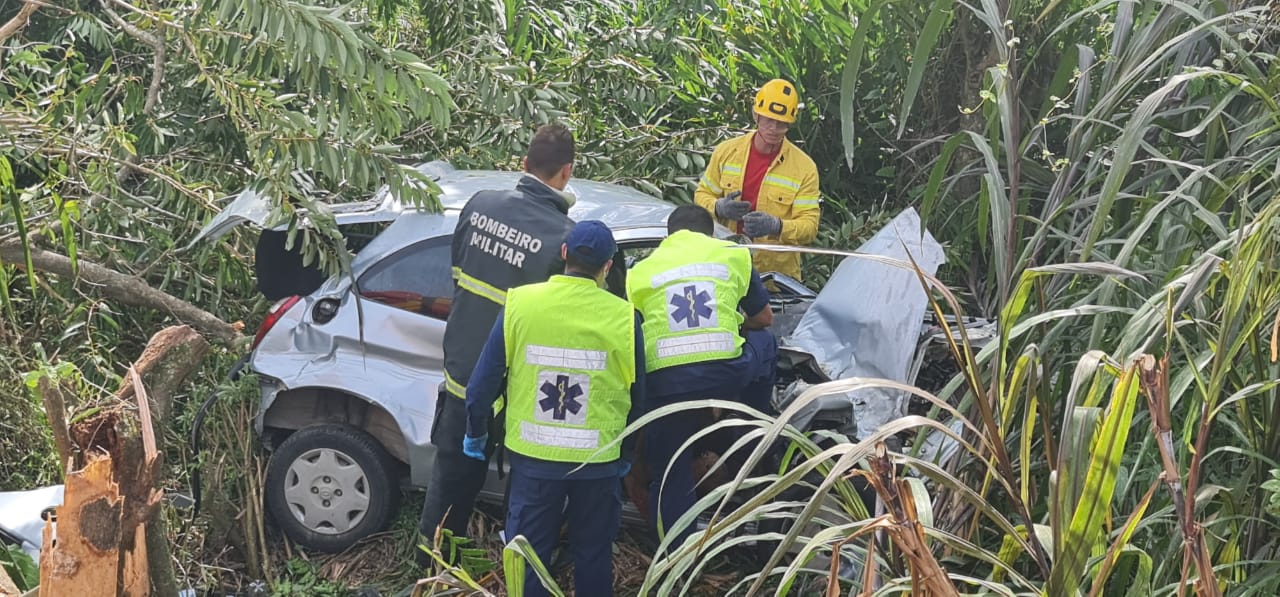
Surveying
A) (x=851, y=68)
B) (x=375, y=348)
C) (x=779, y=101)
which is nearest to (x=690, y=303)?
(x=375, y=348)

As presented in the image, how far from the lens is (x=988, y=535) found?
3.72m

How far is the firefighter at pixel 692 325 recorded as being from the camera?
4.82 meters

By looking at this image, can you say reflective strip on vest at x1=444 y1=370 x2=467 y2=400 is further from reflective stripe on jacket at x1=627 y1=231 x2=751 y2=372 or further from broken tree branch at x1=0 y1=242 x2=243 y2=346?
broken tree branch at x1=0 y1=242 x2=243 y2=346

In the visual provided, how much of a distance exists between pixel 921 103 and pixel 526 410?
163 inches

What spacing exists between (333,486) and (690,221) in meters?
1.83

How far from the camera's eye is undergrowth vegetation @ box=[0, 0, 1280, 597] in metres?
2.47

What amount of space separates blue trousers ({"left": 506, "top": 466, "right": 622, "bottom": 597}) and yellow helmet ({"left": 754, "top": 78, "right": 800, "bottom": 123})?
248 centimetres

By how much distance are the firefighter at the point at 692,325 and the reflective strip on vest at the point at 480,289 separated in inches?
19.2

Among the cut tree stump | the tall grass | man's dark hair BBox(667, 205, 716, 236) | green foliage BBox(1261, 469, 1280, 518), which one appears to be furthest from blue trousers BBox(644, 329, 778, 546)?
green foliage BBox(1261, 469, 1280, 518)

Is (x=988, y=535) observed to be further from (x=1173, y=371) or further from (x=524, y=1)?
(x=524, y=1)

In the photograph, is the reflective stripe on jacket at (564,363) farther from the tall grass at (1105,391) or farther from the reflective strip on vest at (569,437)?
the tall grass at (1105,391)

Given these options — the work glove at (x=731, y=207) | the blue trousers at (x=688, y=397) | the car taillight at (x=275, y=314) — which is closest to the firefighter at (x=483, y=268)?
the blue trousers at (x=688, y=397)

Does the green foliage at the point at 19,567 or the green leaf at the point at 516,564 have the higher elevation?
the green leaf at the point at 516,564

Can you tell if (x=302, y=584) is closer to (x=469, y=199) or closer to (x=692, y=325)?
(x=469, y=199)
